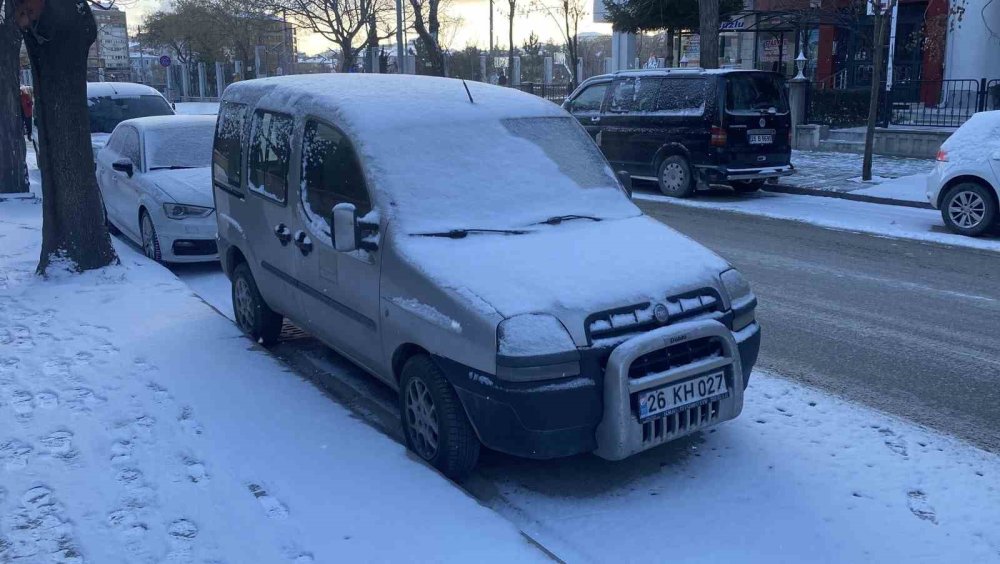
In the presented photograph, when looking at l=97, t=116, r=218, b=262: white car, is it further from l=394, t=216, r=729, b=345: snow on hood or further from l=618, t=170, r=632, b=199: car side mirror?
l=394, t=216, r=729, b=345: snow on hood

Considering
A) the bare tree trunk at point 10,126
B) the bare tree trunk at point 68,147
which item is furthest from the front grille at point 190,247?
the bare tree trunk at point 10,126

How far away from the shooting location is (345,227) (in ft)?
15.8

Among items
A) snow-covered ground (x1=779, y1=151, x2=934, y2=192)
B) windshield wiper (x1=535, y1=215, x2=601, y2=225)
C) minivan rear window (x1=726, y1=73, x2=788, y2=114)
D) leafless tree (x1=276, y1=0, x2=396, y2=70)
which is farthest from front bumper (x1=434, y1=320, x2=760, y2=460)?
leafless tree (x1=276, y1=0, x2=396, y2=70)

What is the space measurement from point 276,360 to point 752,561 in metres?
3.60

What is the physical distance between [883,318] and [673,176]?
7.72 meters

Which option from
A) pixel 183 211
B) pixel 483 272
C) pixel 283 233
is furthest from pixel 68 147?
pixel 483 272

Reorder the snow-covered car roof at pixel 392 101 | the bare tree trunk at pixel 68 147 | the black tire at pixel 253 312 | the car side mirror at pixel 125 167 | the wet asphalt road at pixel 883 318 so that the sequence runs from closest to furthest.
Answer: the snow-covered car roof at pixel 392 101 → the wet asphalt road at pixel 883 318 → the black tire at pixel 253 312 → the bare tree trunk at pixel 68 147 → the car side mirror at pixel 125 167

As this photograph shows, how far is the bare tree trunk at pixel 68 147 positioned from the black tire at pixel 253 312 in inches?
104

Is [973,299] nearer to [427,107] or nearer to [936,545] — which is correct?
Answer: [936,545]

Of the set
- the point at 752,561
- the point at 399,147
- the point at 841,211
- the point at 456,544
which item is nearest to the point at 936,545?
the point at 752,561

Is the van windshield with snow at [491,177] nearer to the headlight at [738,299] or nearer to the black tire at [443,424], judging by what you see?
the black tire at [443,424]

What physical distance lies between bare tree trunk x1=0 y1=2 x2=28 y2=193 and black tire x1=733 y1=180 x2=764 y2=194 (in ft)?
38.8

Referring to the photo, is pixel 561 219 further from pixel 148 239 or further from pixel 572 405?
pixel 148 239

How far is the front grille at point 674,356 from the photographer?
421 cm
